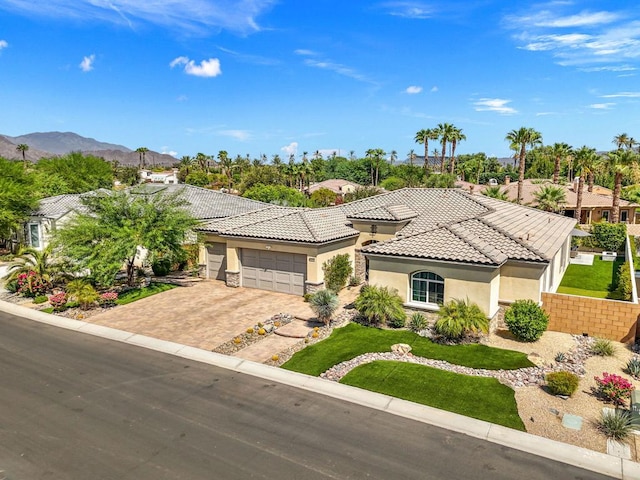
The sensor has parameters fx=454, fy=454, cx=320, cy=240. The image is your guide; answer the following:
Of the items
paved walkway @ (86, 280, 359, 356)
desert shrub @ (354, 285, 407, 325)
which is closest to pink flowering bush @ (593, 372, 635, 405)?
desert shrub @ (354, 285, 407, 325)

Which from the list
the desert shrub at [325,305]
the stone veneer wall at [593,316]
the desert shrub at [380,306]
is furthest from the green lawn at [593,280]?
the desert shrub at [325,305]

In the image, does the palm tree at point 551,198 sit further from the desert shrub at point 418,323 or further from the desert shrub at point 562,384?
the desert shrub at point 562,384

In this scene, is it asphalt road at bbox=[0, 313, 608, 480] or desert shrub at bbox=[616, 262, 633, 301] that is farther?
desert shrub at bbox=[616, 262, 633, 301]

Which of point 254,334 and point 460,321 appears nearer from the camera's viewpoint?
point 460,321

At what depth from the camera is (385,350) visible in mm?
17234

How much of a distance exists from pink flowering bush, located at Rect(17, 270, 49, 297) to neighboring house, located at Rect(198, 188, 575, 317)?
9397 mm

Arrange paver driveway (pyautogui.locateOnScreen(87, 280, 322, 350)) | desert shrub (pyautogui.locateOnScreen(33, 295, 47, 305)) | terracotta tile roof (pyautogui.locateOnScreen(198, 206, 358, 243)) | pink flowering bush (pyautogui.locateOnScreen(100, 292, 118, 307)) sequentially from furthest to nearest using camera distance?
terracotta tile roof (pyautogui.locateOnScreen(198, 206, 358, 243)) → desert shrub (pyautogui.locateOnScreen(33, 295, 47, 305)) → pink flowering bush (pyautogui.locateOnScreen(100, 292, 118, 307)) → paver driveway (pyautogui.locateOnScreen(87, 280, 322, 350))

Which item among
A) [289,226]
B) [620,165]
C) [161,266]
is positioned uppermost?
[620,165]

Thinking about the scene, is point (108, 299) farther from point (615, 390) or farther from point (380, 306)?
point (615, 390)

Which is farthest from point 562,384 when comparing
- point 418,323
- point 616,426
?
point 418,323

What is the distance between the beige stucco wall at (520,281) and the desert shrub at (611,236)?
1042 inches

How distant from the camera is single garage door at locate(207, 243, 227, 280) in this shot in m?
29.3

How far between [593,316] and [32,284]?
28329 millimetres

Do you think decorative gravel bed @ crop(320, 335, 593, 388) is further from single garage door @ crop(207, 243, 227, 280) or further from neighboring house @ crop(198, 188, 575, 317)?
single garage door @ crop(207, 243, 227, 280)
